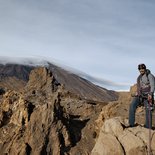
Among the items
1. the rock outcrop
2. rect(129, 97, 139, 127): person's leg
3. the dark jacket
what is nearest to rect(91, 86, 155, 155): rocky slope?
the rock outcrop

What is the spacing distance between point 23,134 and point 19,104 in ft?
24.1

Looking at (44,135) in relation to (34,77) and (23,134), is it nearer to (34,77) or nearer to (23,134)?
(23,134)

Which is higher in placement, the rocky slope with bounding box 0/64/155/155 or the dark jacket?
the dark jacket

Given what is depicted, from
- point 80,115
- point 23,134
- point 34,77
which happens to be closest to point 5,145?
point 23,134

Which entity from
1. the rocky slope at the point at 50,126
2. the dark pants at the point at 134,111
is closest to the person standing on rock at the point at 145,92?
the dark pants at the point at 134,111

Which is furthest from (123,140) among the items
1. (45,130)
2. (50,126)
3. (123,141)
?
(50,126)

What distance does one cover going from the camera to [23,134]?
47625mm

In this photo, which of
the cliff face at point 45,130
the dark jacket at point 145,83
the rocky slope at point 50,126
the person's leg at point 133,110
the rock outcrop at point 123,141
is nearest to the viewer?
the rock outcrop at point 123,141

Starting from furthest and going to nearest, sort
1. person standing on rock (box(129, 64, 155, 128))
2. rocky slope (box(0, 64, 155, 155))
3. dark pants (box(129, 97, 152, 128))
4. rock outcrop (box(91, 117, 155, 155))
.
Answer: rocky slope (box(0, 64, 155, 155))
dark pants (box(129, 97, 152, 128))
person standing on rock (box(129, 64, 155, 128))
rock outcrop (box(91, 117, 155, 155))

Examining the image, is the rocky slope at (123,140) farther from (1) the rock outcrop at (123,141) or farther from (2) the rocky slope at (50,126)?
(2) the rocky slope at (50,126)

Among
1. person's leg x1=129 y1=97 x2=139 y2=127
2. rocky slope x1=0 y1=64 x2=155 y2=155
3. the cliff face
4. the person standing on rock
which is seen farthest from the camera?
the cliff face

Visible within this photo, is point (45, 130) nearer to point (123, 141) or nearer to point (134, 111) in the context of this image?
point (134, 111)

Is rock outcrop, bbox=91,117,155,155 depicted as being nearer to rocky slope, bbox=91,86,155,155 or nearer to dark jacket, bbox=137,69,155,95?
rocky slope, bbox=91,86,155,155

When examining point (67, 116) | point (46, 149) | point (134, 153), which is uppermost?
point (134, 153)
